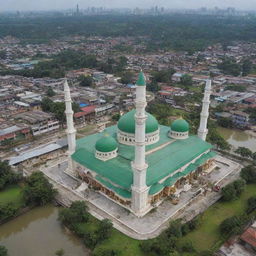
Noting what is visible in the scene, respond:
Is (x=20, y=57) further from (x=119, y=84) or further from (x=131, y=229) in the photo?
(x=131, y=229)

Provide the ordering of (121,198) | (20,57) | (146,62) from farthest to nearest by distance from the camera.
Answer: (20,57)
(146,62)
(121,198)

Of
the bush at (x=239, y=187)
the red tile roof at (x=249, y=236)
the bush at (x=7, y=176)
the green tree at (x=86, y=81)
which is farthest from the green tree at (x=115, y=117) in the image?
the red tile roof at (x=249, y=236)

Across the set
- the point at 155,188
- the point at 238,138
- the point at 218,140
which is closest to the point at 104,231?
the point at 155,188

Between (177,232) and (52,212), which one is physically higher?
(177,232)

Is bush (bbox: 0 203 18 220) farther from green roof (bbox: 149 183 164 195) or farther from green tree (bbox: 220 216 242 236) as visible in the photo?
green tree (bbox: 220 216 242 236)

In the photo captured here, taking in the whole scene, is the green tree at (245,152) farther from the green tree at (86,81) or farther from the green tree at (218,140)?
the green tree at (86,81)

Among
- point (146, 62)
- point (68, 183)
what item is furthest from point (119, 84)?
point (68, 183)
